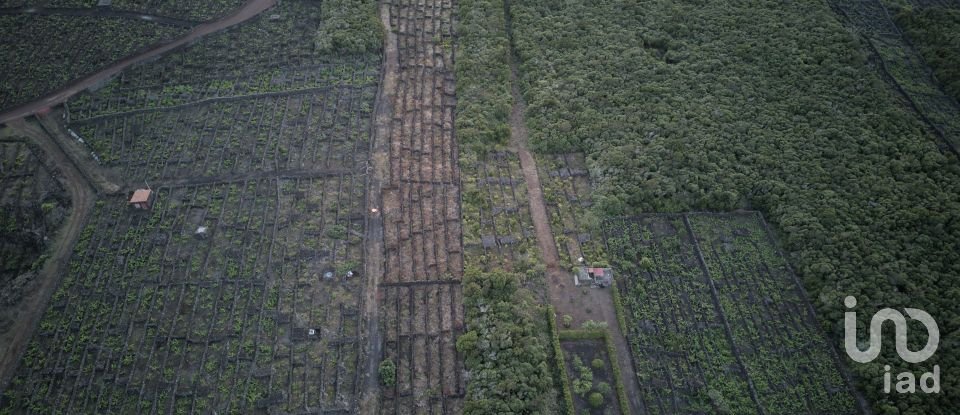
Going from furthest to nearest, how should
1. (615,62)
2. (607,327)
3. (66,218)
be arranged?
1. (615,62)
2. (66,218)
3. (607,327)

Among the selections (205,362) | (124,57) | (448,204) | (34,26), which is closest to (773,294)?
(448,204)

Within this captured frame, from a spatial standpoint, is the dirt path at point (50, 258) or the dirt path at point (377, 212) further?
the dirt path at point (50, 258)

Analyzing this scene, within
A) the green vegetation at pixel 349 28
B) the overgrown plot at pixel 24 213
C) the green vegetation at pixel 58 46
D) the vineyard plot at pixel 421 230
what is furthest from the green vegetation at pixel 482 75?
the overgrown plot at pixel 24 213

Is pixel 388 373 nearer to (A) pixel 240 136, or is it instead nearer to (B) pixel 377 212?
(B) pixel 377 212

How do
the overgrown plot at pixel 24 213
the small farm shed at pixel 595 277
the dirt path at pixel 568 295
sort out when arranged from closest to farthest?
the dirt path at pixel 568 295
the overgrown plot at pixel 24 213
the small farm shed at pixel 595 277

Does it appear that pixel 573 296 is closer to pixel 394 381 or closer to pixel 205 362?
pixel 394 381

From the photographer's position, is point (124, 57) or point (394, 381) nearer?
point (394, 381)

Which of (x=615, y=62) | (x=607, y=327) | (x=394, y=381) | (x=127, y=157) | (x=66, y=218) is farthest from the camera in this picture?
(x=615, y=62)

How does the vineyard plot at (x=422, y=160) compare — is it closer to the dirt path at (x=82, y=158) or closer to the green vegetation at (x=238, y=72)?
the green vegetation at (x=238, y=72)
